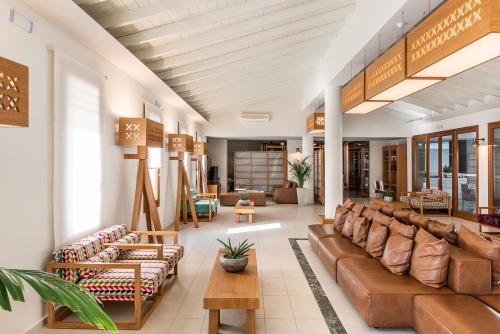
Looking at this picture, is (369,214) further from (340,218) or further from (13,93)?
(13,93)

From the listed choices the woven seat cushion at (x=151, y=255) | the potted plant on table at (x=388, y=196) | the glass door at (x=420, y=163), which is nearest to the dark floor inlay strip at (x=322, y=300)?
the woven seat cushion at (x=151, y=255)

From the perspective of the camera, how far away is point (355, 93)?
186 inches

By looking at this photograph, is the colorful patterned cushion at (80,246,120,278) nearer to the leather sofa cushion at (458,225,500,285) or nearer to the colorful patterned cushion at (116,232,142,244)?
the colorful patterned cushion at (116,232,142,244)

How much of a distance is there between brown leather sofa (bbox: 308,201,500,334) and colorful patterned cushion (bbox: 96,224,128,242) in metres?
2.82

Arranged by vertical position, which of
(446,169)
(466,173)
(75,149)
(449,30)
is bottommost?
(466,173)

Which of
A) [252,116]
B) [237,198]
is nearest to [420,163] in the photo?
[252,116]

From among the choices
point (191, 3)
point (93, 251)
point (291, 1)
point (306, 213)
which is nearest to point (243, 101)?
point (306, 213)

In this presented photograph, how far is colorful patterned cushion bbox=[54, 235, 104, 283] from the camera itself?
3160 mm

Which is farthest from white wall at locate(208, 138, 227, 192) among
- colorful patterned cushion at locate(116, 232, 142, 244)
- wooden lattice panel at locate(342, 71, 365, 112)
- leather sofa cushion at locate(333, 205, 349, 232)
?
colorful patterned cushion at locate(116, 232, 142, 244)

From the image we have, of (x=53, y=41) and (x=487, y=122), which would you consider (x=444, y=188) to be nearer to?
→ (x=487, y=122)

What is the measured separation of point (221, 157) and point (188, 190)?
649 cm

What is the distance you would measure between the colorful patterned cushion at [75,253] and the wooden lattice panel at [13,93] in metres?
1.61

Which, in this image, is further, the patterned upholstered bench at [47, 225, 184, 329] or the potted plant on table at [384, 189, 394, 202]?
the potted plant on table at [384, 189, 394, 202]

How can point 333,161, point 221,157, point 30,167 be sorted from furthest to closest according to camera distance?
point 221,157, point 333,161, point 30,167
